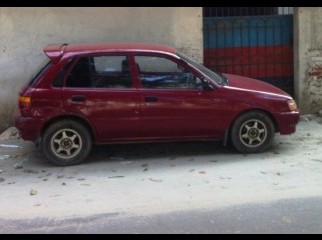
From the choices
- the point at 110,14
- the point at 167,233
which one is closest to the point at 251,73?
the point at 110,14

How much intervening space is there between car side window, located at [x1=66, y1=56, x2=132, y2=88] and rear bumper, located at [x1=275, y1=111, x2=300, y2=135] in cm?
212

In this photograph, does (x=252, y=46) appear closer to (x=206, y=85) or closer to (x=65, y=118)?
(x=206, y=85)

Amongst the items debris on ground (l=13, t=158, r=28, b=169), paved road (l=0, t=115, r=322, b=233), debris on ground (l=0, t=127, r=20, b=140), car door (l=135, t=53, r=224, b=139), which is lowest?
paved road (l=0, t=115, r=322, b=233)

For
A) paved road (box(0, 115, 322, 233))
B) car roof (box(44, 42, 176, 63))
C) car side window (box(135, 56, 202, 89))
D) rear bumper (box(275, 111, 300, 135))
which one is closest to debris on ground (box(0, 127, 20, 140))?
paved road (box(0, 115, 322, 233))

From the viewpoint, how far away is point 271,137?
24.0ft

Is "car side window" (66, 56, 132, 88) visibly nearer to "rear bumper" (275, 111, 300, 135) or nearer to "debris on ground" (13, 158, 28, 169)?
"debris on ground" (13, 158, 28, 169)

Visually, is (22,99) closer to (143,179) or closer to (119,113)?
(119,113)

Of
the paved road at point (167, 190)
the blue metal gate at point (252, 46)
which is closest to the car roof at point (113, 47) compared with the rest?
the paved road at point (167, 190)

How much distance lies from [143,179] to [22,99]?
2.00 metres

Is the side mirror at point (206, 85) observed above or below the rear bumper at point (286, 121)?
above

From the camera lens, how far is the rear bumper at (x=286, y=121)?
729cm

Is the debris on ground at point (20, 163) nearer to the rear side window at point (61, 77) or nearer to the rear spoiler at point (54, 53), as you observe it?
the rear side window at point (61, 77)

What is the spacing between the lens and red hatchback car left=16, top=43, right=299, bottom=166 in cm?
693

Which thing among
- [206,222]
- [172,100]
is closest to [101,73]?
[172,100]
